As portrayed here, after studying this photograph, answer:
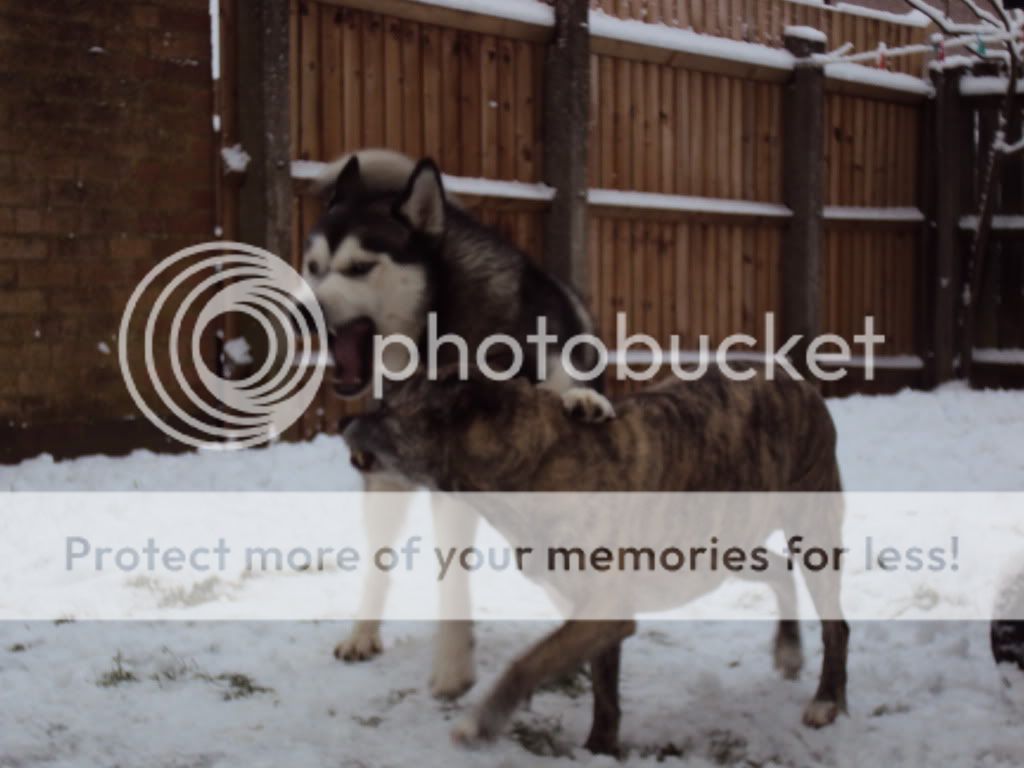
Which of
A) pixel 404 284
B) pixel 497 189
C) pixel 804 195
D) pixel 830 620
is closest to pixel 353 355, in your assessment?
pixel 404 284

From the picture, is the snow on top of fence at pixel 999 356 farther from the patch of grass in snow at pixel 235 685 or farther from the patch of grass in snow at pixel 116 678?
the patch of grass in snow at pixel 116 678

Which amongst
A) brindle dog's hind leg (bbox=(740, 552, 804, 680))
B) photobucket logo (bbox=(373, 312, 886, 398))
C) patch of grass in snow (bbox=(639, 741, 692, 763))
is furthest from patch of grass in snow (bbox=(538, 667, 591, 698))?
photobucket logo (bbox=(373, 312, 886, 398))

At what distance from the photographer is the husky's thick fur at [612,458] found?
8.71 feet

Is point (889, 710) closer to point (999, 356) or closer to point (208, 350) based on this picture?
point (208, 350)

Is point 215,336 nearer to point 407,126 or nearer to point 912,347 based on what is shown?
point 407,126

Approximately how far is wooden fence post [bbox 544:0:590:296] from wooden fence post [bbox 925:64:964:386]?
4331mm

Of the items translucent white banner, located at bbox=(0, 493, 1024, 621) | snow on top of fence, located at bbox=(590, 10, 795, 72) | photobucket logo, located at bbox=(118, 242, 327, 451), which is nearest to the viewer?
translucent white banner, located at bbox=(0, 493, 1024, 621)

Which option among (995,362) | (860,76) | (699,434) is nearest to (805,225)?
(860,76)

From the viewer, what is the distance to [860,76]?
10.5 meters

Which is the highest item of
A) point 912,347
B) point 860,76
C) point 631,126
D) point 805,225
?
point 860,76

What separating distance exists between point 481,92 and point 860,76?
4199 mm

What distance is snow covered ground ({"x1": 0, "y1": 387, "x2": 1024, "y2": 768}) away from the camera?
2938 mm

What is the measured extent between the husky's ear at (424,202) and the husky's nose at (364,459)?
1300mm

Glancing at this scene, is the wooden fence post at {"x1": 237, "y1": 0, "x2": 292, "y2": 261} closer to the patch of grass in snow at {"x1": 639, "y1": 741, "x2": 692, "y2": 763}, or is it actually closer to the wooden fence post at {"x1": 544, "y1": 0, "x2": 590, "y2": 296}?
the wooden fence post at {"x1": 544, "y1": 0, "x2": 590, "y2": 296}
